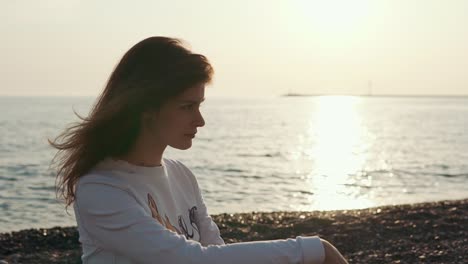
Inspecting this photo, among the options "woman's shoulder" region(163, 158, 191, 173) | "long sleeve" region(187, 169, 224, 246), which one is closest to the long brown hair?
"woman's shoulder" region(163, 158, 191, 173)

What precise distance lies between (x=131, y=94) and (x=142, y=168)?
0.29 meters

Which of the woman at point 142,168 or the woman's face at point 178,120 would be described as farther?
the woman's face at point 178,120

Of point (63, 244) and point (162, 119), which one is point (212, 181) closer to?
point (63, 244)

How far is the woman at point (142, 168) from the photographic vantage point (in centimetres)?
239

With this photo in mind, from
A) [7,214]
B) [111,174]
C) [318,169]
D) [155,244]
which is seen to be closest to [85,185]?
[111,174]

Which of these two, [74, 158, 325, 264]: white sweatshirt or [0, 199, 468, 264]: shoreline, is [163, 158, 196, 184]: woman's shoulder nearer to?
[74, 158, 325, 264]: white sweatshirt

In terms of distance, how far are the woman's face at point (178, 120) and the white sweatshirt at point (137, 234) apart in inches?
5.4

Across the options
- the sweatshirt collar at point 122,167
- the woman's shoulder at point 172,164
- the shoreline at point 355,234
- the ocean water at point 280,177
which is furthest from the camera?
the ocean water at point 280,177

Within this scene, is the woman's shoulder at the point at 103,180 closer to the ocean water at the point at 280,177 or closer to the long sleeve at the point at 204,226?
the long sleeve at the point at 204,226

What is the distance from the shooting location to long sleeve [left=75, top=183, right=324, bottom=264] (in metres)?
2.37

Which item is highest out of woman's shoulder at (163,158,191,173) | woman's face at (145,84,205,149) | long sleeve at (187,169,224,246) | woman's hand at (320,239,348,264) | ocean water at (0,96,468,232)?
woman's face at (145,84,205,149)

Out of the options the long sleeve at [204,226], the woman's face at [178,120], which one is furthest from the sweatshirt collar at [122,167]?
the long sleeve at [204,226]

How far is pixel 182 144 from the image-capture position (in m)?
2.70

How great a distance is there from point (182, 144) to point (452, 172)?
30.4 meters
